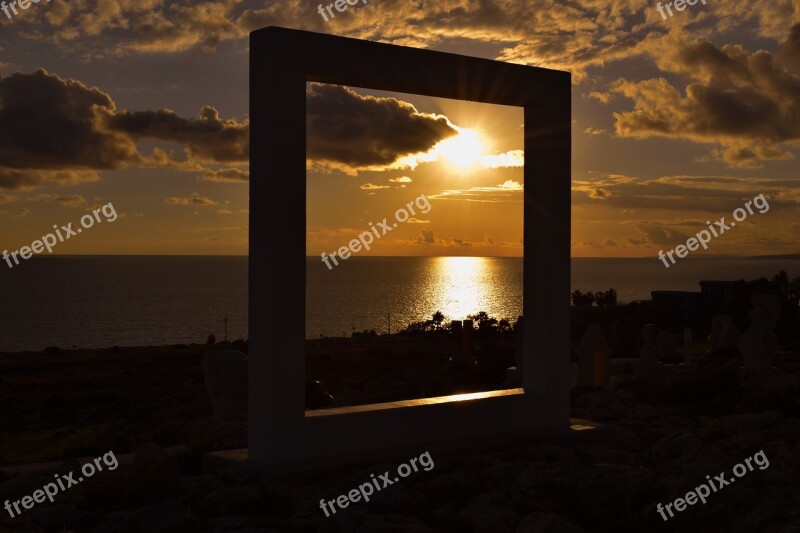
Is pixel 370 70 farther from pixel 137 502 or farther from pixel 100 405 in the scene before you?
pixel 100 405

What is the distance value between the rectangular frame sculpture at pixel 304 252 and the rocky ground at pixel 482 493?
322 mm

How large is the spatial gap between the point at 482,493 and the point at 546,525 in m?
1.36

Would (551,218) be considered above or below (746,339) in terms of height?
above

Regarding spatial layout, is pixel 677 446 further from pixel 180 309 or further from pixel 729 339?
pixel 180 309

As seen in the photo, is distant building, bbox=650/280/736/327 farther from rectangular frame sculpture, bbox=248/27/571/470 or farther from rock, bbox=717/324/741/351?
rectangular frame sculpture, bbox=248/27/571/470

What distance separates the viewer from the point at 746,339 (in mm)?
16656

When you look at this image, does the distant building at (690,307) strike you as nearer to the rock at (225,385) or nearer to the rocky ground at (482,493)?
the rock at (225,385)

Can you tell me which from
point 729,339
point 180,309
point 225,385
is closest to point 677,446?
point 225,385

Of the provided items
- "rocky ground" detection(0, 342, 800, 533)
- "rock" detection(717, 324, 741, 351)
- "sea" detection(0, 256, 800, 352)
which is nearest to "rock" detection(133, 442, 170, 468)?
"rocky ground" detection(0, 342, 800, 533)

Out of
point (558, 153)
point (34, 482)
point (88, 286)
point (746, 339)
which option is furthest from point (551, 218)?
point (88, 286)

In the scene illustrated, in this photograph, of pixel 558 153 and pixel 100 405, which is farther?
pixel 100 405

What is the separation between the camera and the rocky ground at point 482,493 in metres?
6.67

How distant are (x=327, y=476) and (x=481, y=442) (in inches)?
75.8

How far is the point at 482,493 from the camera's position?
298 inches
